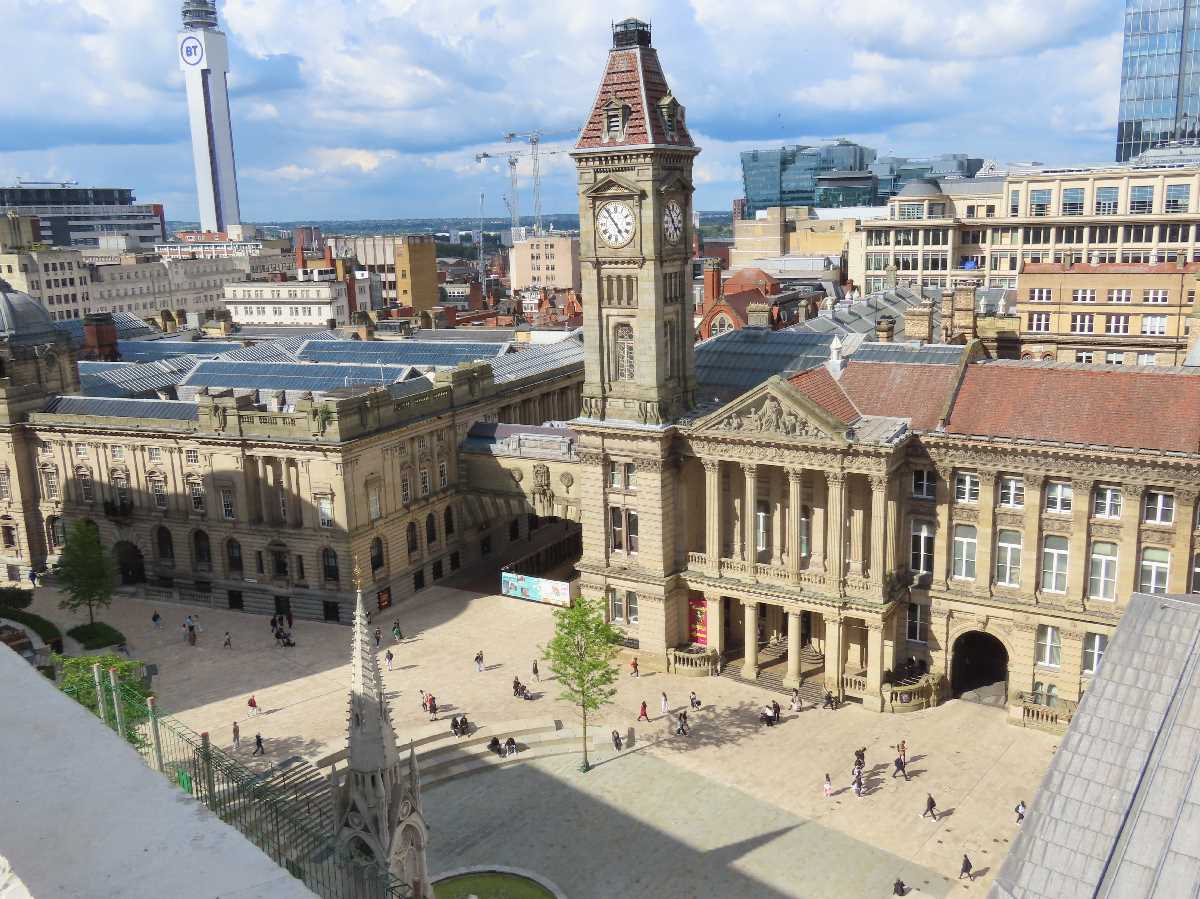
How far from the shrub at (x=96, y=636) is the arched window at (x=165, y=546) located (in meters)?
9.06

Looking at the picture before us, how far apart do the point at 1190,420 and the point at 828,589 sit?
20573 millimetres

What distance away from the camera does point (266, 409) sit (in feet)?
270

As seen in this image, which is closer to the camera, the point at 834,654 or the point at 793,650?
the point at 834,654

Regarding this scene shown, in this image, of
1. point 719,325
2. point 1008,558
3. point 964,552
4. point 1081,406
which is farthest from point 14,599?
point 719,325

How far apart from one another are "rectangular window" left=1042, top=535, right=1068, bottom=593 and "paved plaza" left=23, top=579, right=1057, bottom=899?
26.2 ft

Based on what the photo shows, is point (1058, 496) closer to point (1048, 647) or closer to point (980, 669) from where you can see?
point (1048, 647)

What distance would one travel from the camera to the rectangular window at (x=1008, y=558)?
5831 cm

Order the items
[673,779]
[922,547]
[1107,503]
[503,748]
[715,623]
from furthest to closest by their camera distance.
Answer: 1. [715,623]
2. [922,547]
3. [503,748]
4. [1107,503]
5. [673,779]

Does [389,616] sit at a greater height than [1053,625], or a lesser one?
lesser

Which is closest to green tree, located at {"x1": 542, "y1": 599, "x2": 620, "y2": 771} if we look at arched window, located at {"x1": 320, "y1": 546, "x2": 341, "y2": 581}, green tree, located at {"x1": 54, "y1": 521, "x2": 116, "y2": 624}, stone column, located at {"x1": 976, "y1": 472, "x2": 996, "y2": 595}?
stone column, located at {"x1": 976, "y1": 472, "x2": 996, "y2": 595}

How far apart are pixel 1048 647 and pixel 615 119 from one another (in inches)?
1517

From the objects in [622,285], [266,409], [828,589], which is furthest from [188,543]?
[828,589]

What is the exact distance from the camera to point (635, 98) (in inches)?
2468

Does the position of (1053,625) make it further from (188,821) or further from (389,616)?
(188,821)
